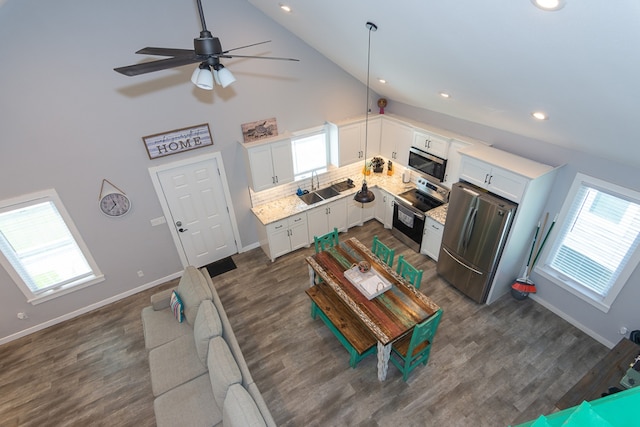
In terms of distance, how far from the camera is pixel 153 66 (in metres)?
2.29

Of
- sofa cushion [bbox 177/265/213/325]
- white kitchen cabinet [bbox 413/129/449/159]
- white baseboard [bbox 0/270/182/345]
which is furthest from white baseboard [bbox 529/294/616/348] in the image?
white baseboard [bbox 0/270/182/345]

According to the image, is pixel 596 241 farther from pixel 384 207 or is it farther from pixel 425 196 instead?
pixel 384 207

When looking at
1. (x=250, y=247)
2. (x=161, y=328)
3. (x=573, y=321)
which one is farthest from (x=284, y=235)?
(x=573, y=321)

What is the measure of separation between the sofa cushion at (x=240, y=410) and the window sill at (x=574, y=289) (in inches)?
180

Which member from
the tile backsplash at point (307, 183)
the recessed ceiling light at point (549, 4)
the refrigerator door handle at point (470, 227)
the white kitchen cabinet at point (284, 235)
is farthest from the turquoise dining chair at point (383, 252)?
the recessed ceiling light at point (549, 4)

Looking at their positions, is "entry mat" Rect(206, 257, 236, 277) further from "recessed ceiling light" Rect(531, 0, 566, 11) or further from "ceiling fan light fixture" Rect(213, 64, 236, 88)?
"recessed ceiling light" Rect(531, 0, 566, 11)

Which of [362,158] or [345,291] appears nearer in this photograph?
[345,291]

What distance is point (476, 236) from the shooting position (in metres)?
4.79

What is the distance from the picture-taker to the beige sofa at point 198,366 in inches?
122

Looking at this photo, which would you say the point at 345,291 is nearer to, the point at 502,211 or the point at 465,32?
the point at 502,211

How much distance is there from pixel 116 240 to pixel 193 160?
1.80 meters

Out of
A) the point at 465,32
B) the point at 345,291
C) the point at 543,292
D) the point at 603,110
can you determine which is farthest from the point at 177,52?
the point at 543,292

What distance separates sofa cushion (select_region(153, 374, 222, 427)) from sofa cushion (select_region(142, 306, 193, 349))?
2.46 ft

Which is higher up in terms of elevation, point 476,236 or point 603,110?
point 603,110
